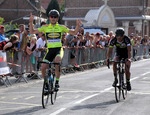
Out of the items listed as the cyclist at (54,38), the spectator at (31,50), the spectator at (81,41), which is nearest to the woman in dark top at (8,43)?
the spectator at (31,50)

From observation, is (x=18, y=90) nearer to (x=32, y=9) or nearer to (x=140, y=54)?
(x=140, y=54)

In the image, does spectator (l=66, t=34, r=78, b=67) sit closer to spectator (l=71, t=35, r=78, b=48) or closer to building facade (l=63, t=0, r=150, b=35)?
spectator (l=71, t=35, r=78, b=48)

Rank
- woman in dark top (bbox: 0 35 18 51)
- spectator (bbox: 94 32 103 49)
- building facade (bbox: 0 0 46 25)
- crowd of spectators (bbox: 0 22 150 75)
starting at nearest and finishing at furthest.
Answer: woman in dark top (bbox: 0 35 18 51) → crowd of spectators (bbox: 0 22 150 75) → spectator (bbox: 94 32 103 49) → building facade (bbox: 0 0 46 25)

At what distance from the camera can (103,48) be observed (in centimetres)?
2419

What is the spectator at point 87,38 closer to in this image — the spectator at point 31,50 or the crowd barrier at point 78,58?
the crowd barrier at point 78,58

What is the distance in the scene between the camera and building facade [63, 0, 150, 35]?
54450mm

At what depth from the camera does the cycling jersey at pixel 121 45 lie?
11336 millimetres

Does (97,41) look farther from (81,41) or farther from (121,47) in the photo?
(121,47)

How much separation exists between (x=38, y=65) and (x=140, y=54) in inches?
670

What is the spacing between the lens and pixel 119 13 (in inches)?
2416

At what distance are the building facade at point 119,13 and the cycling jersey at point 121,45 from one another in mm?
40315

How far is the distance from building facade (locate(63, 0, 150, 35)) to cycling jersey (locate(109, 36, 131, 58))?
40.3m

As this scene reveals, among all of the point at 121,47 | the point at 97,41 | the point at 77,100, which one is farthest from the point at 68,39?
the point at 77,100

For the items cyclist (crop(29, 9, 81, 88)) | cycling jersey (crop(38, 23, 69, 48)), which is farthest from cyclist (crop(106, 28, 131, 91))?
cycling jersey (crop(38, 23, 69, 48))
